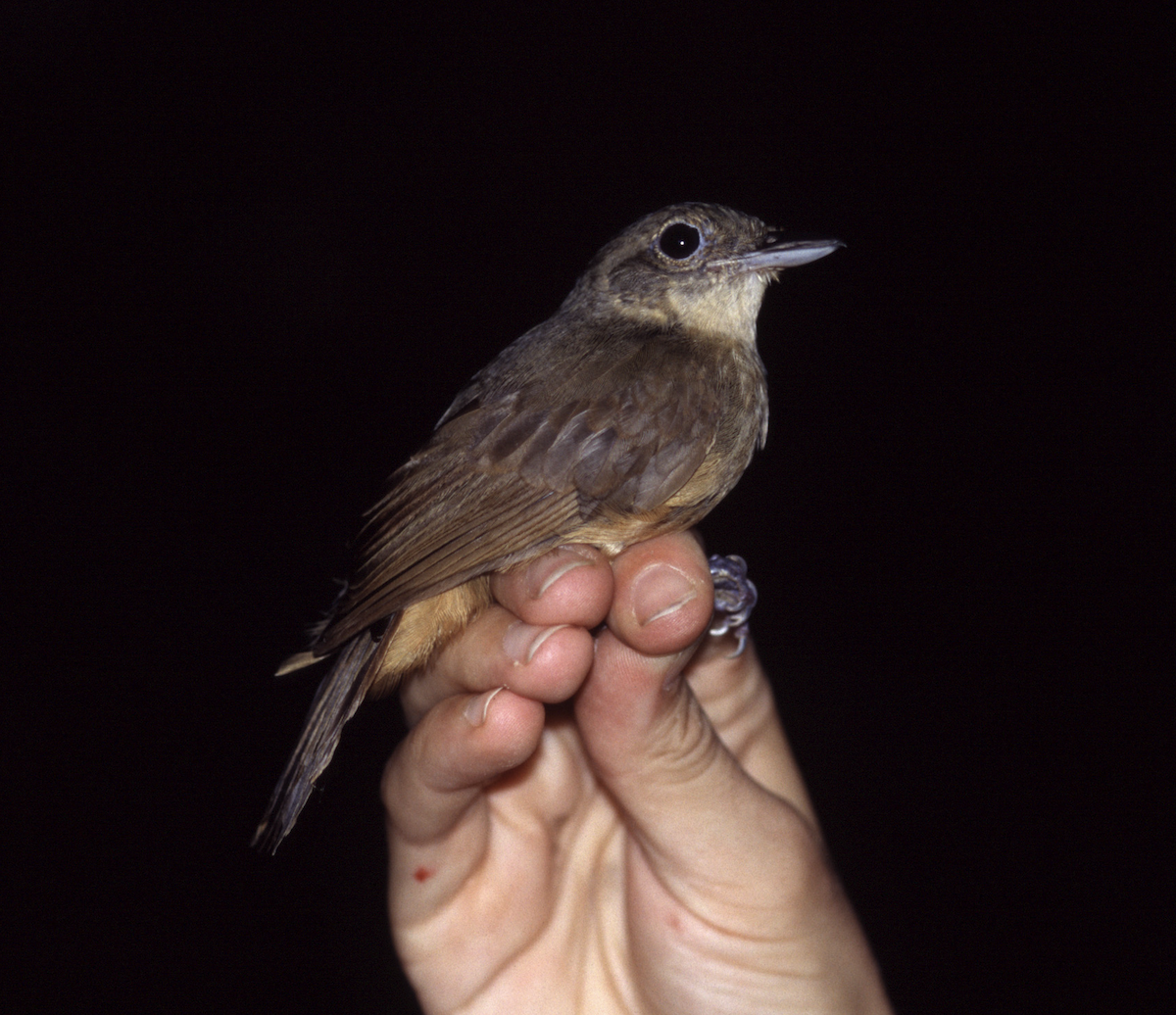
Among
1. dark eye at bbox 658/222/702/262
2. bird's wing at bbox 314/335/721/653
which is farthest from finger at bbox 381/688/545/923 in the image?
dark eye at bbox 658/222/702/262

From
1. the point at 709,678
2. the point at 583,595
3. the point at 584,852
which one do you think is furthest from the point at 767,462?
the point at 583,595

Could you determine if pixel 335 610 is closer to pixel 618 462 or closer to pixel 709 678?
pixel 618 462

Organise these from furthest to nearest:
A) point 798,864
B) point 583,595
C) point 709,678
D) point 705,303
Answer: point 709,678, point 705,303, point 798,864, point 583,595

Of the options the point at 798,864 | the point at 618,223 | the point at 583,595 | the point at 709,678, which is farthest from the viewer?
the point at 618,223

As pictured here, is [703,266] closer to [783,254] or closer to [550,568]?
[783,254]

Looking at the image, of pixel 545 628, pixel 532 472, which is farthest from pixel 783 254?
pixel 545 628
